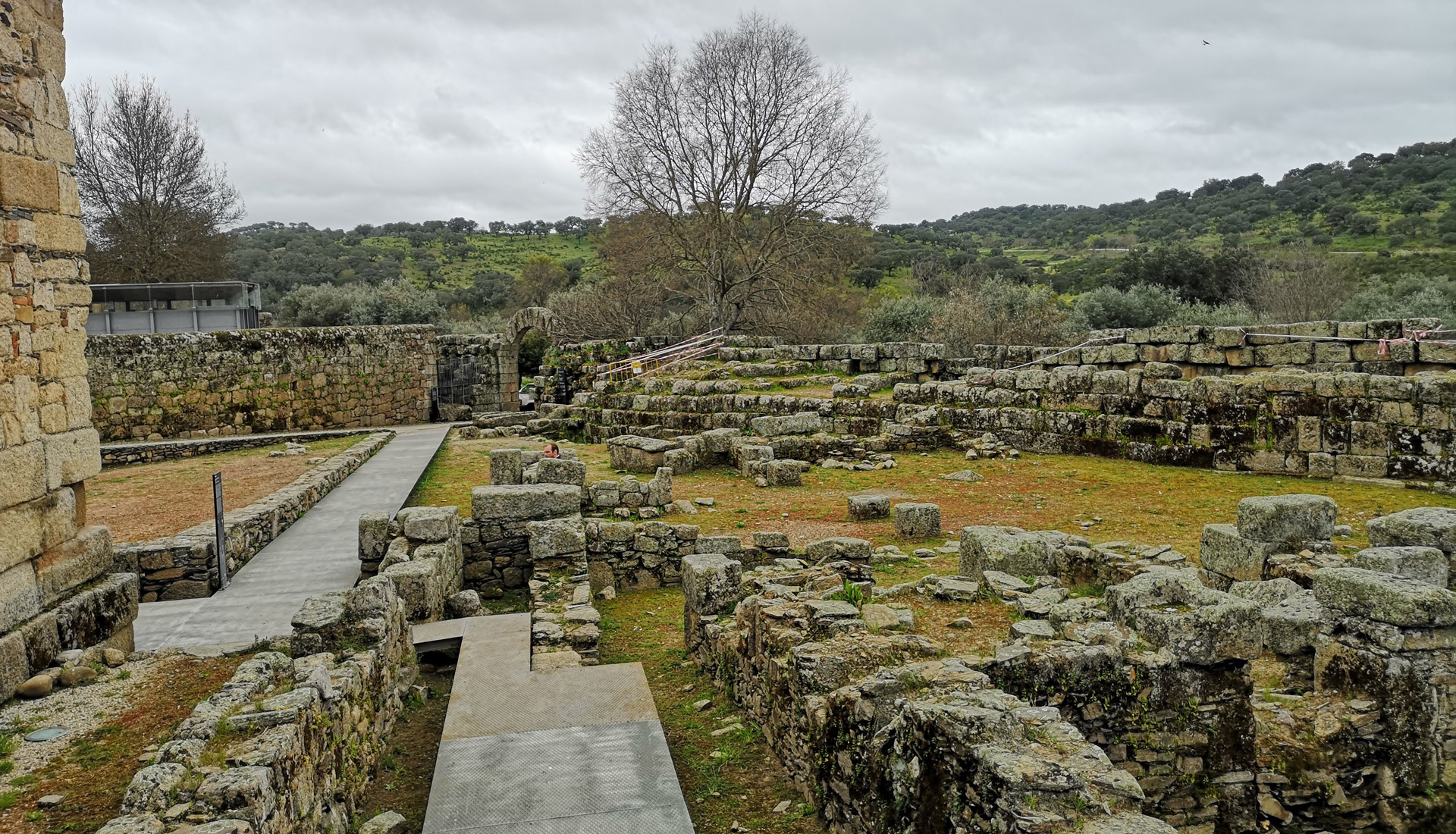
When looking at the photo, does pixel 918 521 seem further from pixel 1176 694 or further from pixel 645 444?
pixel 645 444

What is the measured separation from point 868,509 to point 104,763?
8.66m

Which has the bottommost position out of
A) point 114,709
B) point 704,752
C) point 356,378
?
point 704,752

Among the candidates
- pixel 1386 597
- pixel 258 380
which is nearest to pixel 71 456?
pixel 1386 597

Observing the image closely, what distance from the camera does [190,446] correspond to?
70.9ft

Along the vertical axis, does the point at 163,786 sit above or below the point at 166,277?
below

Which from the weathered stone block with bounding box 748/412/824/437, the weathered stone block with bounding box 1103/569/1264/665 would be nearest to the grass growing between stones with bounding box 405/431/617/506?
the weathered stone block with bounding box 748/412/824/437

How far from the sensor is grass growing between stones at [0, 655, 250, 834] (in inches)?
161

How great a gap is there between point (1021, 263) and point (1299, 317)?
104 ft

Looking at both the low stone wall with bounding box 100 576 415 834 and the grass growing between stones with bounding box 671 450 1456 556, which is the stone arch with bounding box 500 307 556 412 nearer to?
the grass growing between stones with bounding box 671 450 1456 556

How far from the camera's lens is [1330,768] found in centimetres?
544

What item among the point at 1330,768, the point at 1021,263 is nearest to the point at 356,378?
the point at 1330,768

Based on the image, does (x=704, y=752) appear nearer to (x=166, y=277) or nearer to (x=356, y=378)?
(x=356, y=378)

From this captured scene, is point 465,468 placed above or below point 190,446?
below

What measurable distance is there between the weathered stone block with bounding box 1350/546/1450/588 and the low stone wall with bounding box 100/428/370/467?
22828mm
